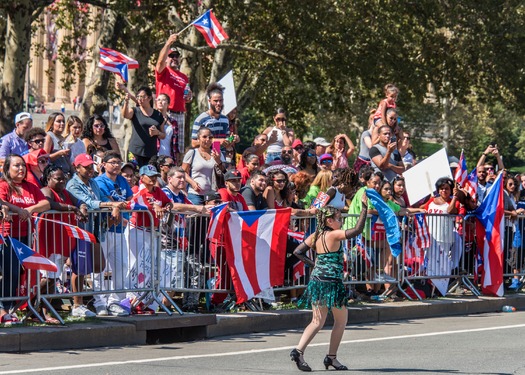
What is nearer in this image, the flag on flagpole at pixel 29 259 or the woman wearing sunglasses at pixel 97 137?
the flag on flagpole at pixel 29 259

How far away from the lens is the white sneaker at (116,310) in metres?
13.4

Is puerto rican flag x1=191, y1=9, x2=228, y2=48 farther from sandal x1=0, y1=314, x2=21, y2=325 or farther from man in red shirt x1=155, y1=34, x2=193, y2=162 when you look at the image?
sandal x1=0, y1=314, x2=21, y2=325

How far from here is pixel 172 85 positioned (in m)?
18.3

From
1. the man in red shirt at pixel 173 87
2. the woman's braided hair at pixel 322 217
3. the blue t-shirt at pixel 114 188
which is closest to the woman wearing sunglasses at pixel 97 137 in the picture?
the man in red shirt at pixel 173 87

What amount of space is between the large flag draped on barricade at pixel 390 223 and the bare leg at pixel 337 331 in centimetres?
473

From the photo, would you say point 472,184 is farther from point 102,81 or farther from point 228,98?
point 102,81

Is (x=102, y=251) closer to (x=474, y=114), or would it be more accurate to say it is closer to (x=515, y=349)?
(x=515, y=349)

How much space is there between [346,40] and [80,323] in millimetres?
21513

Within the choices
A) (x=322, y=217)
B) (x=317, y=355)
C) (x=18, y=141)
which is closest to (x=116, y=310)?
(x=317, y=355)

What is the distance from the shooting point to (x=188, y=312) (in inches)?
554

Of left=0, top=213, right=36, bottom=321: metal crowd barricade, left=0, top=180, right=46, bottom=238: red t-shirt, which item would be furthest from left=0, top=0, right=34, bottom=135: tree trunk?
left=0, top=213, right=36, bottom=321: metal crowd barricade

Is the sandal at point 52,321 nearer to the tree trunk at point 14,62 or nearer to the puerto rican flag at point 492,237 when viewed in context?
the puerto rican flag at point 492,237

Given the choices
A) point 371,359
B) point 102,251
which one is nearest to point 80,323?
point 102,251

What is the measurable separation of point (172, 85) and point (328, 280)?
7526 millimetres
